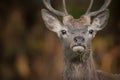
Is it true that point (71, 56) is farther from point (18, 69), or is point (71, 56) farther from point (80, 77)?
point (18, 69)

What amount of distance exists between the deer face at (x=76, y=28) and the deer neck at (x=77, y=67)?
0.64 ft

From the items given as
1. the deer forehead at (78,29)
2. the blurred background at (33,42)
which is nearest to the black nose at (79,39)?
the deer forehead at (78,29)

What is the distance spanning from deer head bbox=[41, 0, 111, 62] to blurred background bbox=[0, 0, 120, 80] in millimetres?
6153

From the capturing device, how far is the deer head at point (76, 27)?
56.5 feet

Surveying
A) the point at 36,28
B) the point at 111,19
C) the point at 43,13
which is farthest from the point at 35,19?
the point at 43,13

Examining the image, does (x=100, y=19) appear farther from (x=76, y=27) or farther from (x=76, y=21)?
(x=76, y=27)

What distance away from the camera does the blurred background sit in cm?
2498

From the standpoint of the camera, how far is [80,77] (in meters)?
17.6

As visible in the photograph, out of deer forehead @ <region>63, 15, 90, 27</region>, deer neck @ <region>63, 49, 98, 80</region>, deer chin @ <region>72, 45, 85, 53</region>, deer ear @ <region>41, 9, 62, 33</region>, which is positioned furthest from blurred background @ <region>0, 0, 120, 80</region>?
deer chin @ <region>72, 45, 85, 53</region>

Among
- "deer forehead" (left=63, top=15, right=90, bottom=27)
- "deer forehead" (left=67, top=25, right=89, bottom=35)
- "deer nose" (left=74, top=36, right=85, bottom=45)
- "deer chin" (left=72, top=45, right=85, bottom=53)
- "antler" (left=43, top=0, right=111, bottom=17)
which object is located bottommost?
"deer chin" (left=72, top=45, right=85, bottom=53)

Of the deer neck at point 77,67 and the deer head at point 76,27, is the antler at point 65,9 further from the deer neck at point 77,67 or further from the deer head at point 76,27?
the deer neck at point 77,67

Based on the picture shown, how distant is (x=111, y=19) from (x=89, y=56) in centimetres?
778

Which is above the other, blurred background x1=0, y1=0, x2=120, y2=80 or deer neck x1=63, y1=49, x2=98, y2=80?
blurred background x1=0, y1=0, x2=120, y2=80

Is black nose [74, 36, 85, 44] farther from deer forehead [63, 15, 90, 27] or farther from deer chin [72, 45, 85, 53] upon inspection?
deer forehead [63, 15, 90, 27]
